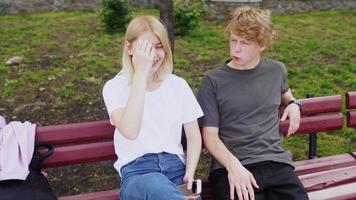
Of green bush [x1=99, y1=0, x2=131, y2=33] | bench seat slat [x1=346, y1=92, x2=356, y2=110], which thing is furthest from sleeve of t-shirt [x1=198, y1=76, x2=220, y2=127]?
green bush [x1=99, y1=0, x2=131, y2=33]

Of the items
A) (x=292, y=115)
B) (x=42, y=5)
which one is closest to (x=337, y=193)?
(x=292, y=115)

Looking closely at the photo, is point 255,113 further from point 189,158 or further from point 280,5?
point 280,5

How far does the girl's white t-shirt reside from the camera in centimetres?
277

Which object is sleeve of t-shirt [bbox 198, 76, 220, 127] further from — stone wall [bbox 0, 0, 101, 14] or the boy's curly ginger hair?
stone wall [bbox 0, 0, 101, 14]

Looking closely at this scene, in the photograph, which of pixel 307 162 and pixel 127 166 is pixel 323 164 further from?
pixel 127 166

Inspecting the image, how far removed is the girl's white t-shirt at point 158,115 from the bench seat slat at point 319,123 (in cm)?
94

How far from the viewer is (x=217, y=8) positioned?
8.91 m

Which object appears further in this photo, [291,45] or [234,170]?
[291,45]

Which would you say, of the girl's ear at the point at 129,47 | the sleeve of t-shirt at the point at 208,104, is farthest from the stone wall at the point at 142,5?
the girl's ear at the point at 129,47

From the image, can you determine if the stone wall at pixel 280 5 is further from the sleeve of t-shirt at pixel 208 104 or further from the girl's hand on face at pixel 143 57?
the girl's hand on face at pixel 143 57

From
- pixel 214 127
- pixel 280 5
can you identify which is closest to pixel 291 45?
pixel 280 5

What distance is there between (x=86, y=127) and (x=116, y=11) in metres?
5.07

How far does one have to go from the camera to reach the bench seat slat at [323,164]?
134 inches

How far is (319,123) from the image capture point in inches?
144
